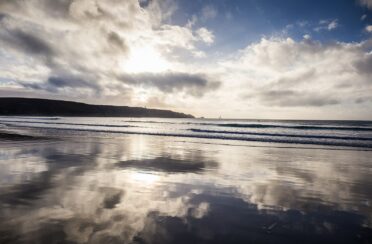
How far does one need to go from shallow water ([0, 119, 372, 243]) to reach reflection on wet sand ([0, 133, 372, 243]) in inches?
0.8

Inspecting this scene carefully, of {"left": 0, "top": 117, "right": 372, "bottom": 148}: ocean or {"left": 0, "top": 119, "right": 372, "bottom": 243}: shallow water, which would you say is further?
{"left": 0, "top": 117, "right": 372, "bottom": 148}: ocean

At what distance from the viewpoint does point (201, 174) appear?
10.4 meters

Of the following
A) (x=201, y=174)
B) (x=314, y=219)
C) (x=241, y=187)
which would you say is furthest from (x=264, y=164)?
(x=314, y=219)

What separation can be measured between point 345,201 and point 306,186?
1.67 metres

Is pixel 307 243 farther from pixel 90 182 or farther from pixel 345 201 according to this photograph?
pixel 90 182

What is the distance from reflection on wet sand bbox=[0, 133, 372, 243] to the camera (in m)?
4.66

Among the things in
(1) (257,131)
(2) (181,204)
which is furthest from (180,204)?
(1) (257,131)

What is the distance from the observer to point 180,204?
21.4 feet

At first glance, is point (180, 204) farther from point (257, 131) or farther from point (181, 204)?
point (257, 131)

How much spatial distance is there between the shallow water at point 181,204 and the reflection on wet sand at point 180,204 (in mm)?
20

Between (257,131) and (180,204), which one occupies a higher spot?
(180,204)

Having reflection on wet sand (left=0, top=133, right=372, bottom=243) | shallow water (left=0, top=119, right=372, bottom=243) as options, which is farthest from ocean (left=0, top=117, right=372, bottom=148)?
reflection on wet sand (left=0, top=133, right=372, bottom=243)

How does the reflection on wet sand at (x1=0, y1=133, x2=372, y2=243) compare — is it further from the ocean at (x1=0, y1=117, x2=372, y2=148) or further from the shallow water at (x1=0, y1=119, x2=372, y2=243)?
the ocean at (x1=0, y1=117, x2=372, y2=148)

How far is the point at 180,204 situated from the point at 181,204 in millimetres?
25
